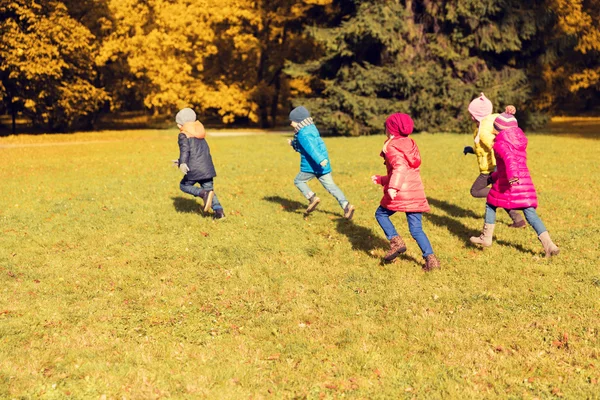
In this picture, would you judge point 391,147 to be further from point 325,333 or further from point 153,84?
point 153,84

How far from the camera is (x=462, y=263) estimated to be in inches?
270

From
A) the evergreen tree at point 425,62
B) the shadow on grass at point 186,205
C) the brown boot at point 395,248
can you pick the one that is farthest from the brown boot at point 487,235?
the evergreen tree at point 425,62

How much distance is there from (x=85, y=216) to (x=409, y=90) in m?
18.8

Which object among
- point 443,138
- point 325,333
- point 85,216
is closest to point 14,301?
point 325,333

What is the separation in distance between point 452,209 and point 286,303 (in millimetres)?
5073

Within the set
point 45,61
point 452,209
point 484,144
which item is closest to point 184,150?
point 484,144

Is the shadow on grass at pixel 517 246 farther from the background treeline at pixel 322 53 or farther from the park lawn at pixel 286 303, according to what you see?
the background treeline at pixel 322 53

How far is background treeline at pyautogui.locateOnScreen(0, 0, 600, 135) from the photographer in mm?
25531

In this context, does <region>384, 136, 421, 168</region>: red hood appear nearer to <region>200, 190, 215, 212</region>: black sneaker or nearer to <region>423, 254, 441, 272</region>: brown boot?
<region>423, 254, 441, 272</region>: brown boot

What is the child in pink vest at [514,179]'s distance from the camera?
270 inches

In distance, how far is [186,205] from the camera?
10594 mm

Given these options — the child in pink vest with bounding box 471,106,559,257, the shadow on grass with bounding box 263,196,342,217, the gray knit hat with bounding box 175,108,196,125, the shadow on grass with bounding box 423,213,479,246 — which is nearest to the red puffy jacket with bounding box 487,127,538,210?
the child in pink vest with bounding box 471,106,559,257

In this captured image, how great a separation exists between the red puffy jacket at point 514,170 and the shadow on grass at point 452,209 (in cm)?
241

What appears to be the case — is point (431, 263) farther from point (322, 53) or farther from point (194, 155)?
point (322, 53)
